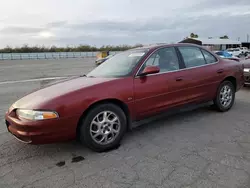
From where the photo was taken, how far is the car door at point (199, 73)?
13.5 ft

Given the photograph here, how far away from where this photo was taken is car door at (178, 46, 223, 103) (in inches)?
162

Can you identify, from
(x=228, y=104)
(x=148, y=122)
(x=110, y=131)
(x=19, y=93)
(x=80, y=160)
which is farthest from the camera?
(x=19, y=93)

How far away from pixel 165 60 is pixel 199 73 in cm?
79

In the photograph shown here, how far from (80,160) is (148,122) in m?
1.71

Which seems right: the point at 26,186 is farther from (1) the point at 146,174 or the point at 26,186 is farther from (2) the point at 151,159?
(2) the point at 151,159

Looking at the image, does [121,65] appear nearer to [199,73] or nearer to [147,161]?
[199,73]

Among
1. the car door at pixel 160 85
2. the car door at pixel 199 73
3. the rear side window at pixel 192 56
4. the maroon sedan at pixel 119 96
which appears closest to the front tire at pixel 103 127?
the maroon sedan at pixel 119 96

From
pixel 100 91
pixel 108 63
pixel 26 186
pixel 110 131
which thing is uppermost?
pixel 108 63

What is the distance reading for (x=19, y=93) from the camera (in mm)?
7453

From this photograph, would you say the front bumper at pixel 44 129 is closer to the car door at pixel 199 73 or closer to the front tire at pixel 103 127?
the front tire at pixel 103 127

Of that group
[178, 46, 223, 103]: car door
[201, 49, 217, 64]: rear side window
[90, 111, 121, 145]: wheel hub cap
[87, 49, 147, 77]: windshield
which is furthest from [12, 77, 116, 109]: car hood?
[201, 49, 217, 64]: rear side window

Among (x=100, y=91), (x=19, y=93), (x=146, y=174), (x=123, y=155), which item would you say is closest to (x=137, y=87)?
(x=100, y=91)

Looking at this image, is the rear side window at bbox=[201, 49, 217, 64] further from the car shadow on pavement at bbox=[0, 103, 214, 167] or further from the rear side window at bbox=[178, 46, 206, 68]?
the car shadow on pavement at bbox=[0, 103, 214, 167]

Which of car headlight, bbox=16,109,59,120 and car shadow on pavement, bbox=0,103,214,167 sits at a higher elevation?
car headlight, bbox=16,109,59,120
